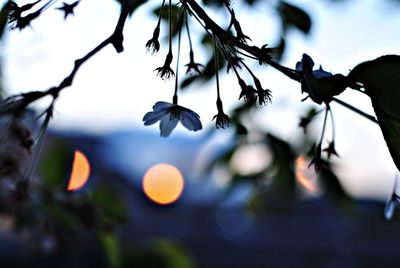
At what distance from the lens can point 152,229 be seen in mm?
4293

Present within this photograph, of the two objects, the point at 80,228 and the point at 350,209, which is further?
the point at 350,209

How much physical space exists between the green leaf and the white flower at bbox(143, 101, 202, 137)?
11 cm

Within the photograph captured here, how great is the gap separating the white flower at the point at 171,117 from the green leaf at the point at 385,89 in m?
0.11

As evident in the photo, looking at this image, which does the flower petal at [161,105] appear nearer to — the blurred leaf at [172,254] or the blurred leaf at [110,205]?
the blurred leaf at [110,205]

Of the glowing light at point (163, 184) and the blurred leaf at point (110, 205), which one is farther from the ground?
the glowing light at point (163, 184)

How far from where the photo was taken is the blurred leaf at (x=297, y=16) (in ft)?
2.31

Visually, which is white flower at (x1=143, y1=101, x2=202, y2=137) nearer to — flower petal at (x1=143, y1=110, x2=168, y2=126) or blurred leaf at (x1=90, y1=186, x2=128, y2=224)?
flower petal at (x1=143, y1=110, x2=168, y2=126)

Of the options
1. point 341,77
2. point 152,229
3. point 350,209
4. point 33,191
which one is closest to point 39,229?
point 33,191

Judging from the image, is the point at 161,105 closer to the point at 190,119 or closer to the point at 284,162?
the point at 190,119

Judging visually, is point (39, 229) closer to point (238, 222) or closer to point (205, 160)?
point (205, 160)

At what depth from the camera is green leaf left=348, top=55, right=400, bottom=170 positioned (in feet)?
1.16

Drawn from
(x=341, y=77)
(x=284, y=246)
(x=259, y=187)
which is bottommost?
(x=341, y=77)

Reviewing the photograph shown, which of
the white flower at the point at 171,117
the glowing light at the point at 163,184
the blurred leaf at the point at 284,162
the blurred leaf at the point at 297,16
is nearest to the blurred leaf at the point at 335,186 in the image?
the blurred leaf at the point at 284,162

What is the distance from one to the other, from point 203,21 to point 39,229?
0.77m
